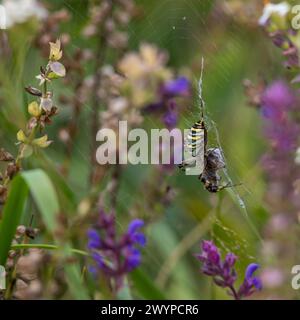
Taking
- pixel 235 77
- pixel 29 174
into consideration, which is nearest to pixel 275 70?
pixel 235 77

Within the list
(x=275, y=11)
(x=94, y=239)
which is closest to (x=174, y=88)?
(x=275, y=11)

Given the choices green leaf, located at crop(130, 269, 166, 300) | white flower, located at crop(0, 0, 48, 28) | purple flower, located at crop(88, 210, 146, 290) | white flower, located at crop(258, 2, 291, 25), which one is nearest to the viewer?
purple flower, located at crop(88, 210, 146, 290)

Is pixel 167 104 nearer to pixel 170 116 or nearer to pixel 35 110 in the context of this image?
pixel 170 116

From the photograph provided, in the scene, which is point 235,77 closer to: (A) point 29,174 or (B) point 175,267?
(B) point 175,267

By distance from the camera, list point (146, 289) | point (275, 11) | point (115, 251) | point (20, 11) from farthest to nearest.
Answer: point (20, 11) → point (275, 11) → point (146, 289) → point (115, 251)

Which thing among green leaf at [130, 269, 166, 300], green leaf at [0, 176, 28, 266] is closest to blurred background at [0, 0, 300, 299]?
green leaf at [130, 269, 166, 300]

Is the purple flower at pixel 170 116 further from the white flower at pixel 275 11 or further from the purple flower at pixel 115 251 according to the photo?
the purple flower at pixel 115 251

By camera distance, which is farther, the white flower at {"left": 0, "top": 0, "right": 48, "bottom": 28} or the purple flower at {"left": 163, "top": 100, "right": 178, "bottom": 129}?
the white flower at {"left": 0, "top": 0, "right": 48, "bottom": 28}

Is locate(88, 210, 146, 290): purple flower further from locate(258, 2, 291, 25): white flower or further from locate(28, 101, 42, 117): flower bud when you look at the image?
locate(258, 2, 291, 25): white flower

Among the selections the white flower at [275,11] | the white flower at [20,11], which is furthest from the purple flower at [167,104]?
the white flower at [20,11]
